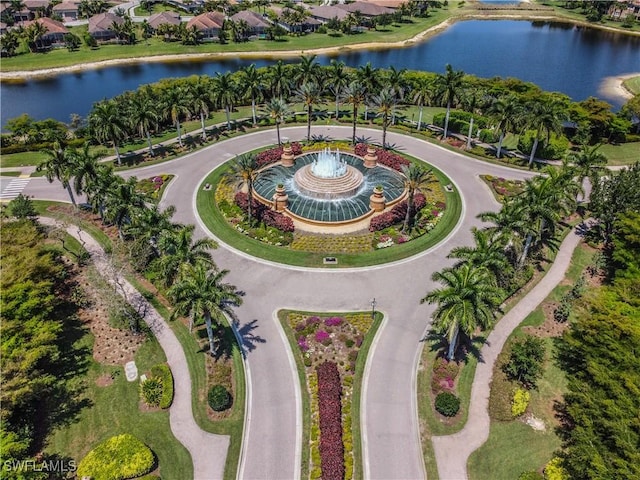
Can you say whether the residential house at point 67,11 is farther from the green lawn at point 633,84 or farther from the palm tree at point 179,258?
the green lawn at point 633,84

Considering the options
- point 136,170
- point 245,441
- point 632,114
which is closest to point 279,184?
point 136,170

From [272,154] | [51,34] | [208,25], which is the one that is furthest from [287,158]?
[51,34]

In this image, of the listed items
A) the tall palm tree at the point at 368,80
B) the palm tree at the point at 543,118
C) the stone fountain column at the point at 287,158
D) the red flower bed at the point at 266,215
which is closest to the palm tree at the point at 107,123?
the red flower bed at the point at 266,215

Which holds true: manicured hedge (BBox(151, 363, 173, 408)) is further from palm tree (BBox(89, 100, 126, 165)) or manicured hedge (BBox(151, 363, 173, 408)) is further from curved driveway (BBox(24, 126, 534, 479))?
palm tree (BBox(89, 100, 126, 165))

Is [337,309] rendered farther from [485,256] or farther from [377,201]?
[377,201]

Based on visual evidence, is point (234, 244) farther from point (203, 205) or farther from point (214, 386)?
point (214, 386)

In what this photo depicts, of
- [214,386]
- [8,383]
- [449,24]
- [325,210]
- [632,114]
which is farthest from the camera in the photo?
[449,24]

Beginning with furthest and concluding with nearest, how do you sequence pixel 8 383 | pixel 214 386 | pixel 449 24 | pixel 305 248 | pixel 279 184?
pixel 449 24, pixel 279 184, pixel 305 248, pixel 214 386, pixel 8 383
